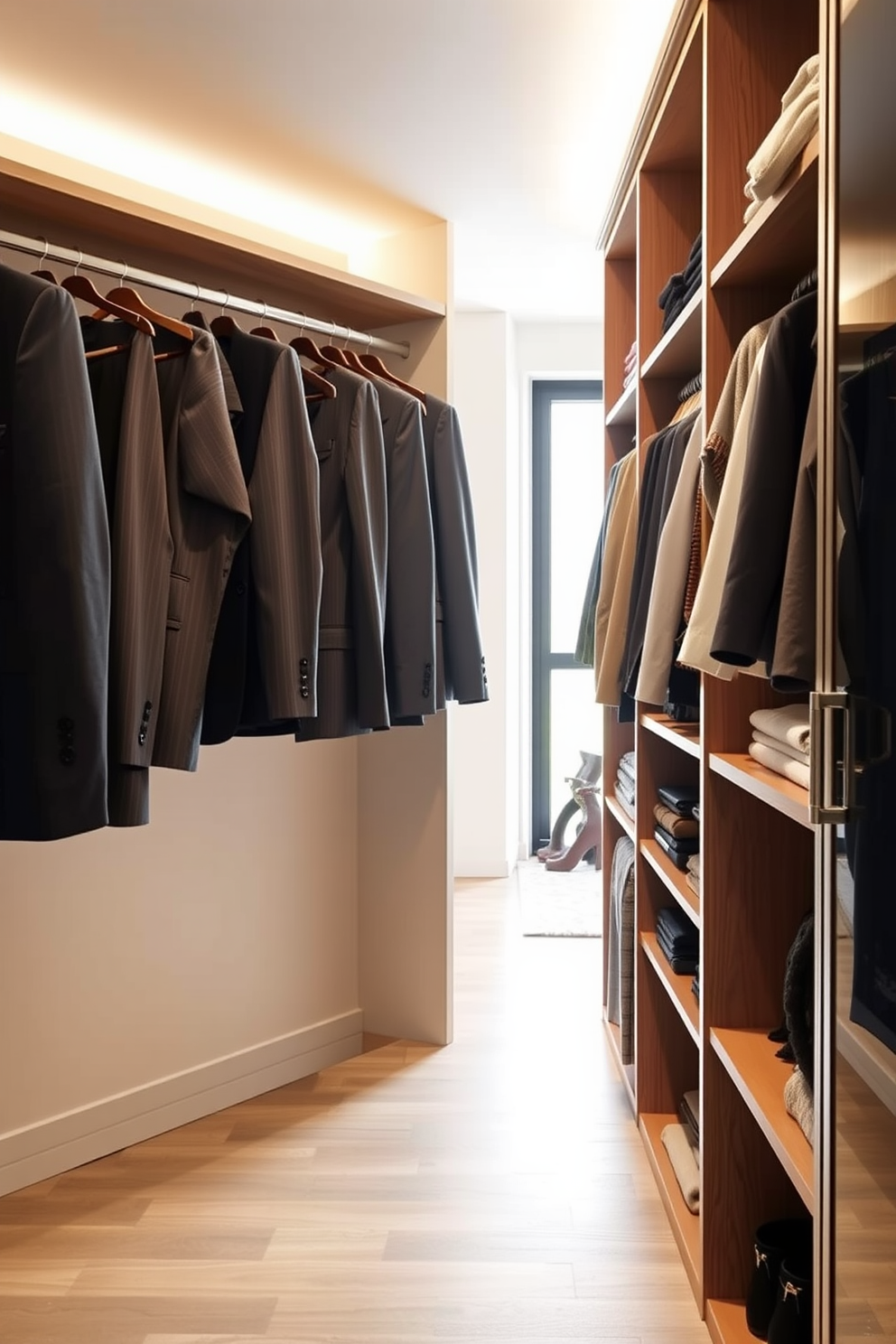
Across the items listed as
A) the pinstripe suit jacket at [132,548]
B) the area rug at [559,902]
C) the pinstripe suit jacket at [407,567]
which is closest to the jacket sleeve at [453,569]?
the pinstripe suit jacket at [407,567]

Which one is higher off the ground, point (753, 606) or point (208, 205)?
point (208, 205)

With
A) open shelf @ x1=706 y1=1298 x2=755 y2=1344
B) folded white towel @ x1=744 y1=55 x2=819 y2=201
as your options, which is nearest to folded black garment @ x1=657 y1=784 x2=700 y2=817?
open shelf @ x1=706 y1=1298 x2=755 y2=1344

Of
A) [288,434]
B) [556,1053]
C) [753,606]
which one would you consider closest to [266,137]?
[288,434]

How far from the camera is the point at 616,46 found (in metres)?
2.27

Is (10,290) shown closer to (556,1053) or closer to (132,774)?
→ (132,774)

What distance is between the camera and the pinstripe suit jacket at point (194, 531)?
1.78m

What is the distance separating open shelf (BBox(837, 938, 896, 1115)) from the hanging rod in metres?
1.74

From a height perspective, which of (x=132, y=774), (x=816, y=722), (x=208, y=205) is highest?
(x=208, y=205)

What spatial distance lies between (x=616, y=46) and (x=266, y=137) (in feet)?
2.93

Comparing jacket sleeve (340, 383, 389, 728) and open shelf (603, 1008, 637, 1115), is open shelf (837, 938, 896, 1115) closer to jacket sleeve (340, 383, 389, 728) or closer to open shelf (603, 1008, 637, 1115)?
jacket sleeve (340, 383, 389, 728)

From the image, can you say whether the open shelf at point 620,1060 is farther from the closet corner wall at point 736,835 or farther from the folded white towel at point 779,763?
the folded white towel at point 779,763

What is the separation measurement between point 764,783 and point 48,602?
42.0 inches

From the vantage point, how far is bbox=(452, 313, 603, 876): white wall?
4.68m

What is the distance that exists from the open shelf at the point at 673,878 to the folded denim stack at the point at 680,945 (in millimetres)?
62
